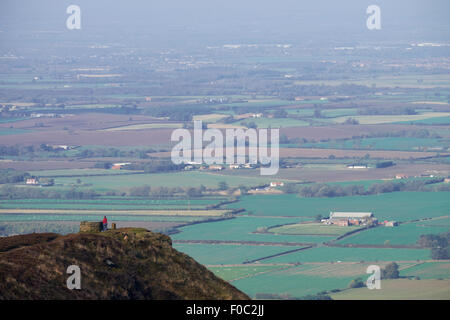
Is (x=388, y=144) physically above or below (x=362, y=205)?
above

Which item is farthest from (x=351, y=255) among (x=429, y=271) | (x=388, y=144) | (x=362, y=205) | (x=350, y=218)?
(x=388, y=144)

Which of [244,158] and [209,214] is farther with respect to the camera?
[244,158]

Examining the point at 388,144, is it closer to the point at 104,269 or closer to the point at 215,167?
the point at 215,167

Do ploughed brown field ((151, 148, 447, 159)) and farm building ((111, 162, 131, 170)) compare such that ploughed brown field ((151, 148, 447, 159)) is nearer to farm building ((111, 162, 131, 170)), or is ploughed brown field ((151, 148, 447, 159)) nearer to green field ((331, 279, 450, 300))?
farm building ((111, 162, 131, 170))

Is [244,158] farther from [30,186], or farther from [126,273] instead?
[126,273]

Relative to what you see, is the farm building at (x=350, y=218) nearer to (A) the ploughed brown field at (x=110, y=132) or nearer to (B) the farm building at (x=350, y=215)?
(B) the farm building at (x=350, y=215)
